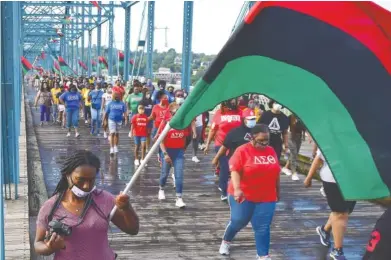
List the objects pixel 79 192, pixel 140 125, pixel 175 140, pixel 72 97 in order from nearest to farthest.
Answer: pixel 79 192 → pixel 175 140 → pixel 140 125 → pixel 72 97

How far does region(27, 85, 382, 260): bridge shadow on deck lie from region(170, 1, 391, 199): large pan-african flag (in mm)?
4065

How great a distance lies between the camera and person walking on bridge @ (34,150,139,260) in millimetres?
3861

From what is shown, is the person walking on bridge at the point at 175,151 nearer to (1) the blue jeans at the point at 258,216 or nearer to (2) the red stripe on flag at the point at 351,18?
(1) the blue jeans at the point at 258,216

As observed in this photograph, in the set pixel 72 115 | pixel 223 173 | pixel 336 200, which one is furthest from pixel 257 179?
pixel 72 115

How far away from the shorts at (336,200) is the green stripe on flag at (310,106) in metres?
3.43

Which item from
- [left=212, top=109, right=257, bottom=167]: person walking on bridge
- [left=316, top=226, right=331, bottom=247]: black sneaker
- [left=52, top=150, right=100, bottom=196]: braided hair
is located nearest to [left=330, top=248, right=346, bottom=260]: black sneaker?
[left=316, top=226, right=331, bottom=247]: black sneaker

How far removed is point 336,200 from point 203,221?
2.51 m

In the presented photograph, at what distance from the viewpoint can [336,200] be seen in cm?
709

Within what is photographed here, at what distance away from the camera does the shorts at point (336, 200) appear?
704 centimetres

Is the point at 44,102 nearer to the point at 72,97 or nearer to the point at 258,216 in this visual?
the point at 72,97

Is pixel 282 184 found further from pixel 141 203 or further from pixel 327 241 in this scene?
pixel 327 241

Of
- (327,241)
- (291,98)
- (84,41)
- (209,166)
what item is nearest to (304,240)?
(327,241)

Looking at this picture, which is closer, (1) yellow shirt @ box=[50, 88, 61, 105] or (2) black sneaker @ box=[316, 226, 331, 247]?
(2) black sneaker @ box=[316, 226, 331, 247]

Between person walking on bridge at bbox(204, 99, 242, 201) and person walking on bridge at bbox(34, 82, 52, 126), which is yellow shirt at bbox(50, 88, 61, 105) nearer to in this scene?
person walking on bridge at bbox(34, 82, 52, 126)
